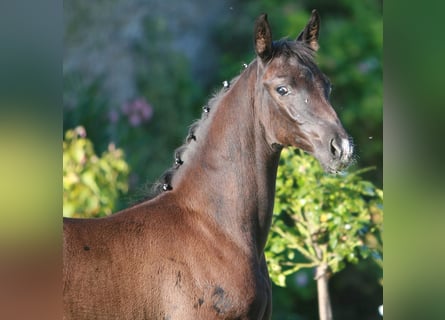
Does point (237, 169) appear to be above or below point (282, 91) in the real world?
below

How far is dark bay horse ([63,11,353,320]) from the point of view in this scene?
2.80 metres

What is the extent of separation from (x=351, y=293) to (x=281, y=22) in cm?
299

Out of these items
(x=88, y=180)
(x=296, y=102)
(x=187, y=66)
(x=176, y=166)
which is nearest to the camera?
(x=296, y=102)

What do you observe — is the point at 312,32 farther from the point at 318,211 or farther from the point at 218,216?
the point at 318,211

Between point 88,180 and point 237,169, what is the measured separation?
2.79m

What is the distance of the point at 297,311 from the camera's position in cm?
720

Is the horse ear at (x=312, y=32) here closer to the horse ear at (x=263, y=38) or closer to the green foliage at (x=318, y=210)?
the horse ear at (x=263, y=38)

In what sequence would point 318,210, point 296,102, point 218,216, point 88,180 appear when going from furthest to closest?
point 88,180 < point 318,210 < point 218,216 < point 296,102

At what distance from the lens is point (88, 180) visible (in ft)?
18.4

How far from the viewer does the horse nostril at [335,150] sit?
276 centimetres

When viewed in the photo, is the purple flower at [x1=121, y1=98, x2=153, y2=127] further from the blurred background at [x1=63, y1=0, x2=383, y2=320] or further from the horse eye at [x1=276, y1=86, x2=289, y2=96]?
the horse eye at [x1=276, y1=86, x2=289, y2=96]

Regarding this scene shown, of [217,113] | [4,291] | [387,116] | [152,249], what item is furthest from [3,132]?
[217,113]

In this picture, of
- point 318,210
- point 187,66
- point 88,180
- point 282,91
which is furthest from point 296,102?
point 187,66

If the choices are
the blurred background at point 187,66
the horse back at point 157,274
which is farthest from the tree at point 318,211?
the blurred background at point 187,66
